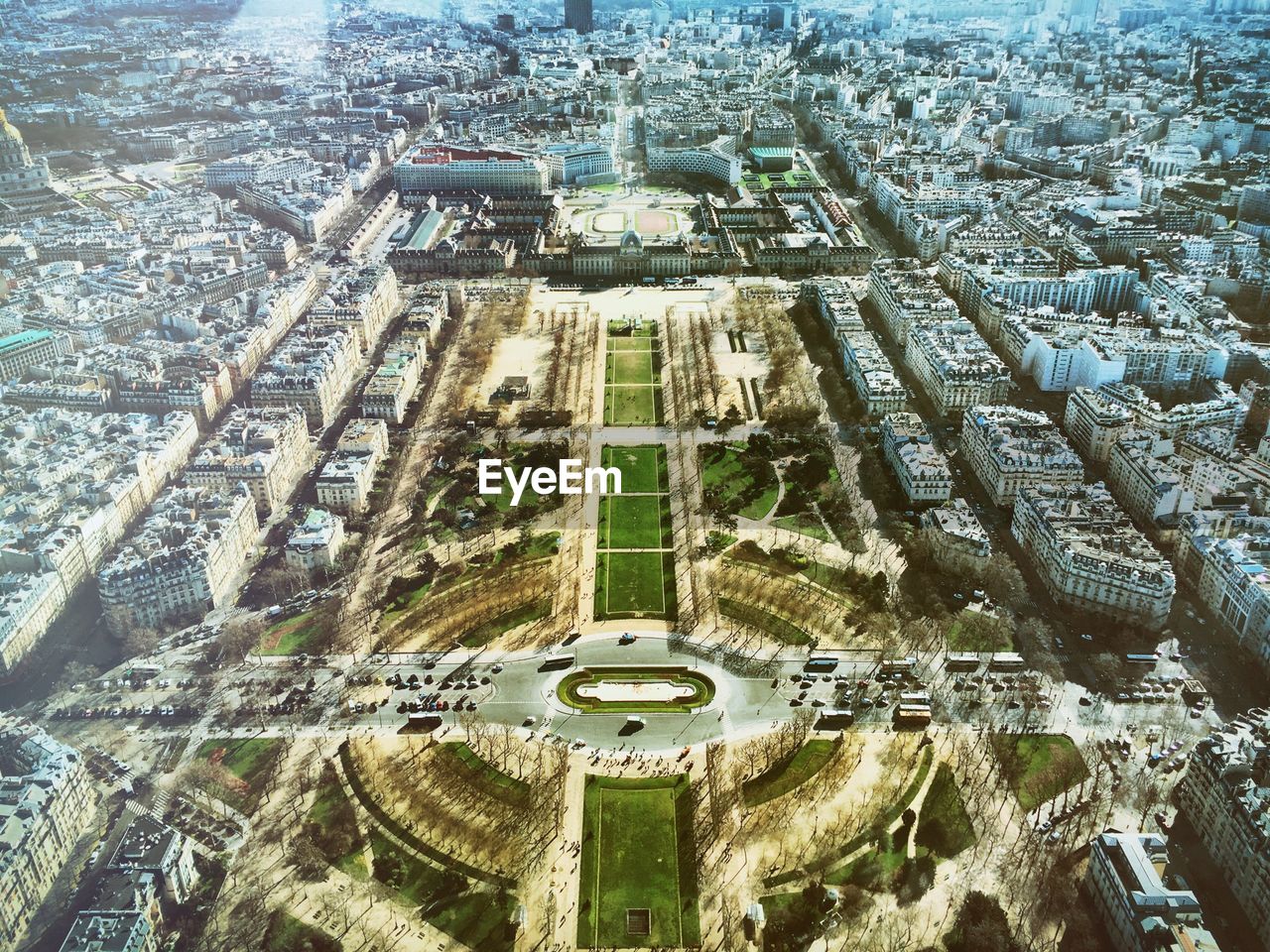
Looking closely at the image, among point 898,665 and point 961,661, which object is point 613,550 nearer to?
point 898,665

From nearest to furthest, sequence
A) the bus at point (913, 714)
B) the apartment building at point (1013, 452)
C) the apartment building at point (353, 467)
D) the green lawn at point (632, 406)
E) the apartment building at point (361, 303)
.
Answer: the bus at point (913, 714) < the apartment building at point (1013, 452) < the apartment building at point (353, 467) < the green lawn at point (632, 406) < the apartment building at point (361, 303)

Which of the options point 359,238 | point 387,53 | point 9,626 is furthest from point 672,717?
point 387,53

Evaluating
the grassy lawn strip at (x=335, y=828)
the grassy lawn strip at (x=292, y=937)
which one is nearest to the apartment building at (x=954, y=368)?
the grassy lawn strip at (x=335, y=828)

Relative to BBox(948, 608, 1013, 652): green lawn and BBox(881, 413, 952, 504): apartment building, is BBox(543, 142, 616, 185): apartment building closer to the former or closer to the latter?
BBox(881, 413, 952, 504): apartment building

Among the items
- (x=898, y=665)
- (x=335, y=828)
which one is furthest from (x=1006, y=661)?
(x=335, y=828)

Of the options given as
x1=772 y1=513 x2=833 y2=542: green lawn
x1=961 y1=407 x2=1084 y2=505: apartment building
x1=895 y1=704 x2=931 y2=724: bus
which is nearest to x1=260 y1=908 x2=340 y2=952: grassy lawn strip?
x1=895 y1=704 x2=931 y2=724: bus

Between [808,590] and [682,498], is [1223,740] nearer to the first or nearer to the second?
[808,590]

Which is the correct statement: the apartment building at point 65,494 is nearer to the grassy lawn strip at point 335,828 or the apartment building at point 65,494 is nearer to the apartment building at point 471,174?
the grassy lawn strip at point 335,828
